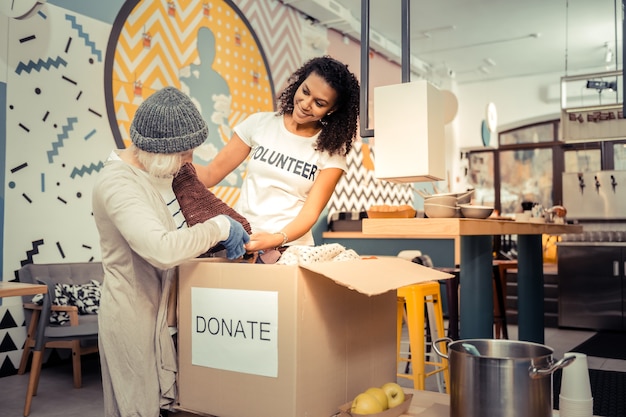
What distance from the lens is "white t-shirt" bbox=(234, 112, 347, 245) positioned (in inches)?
77.0

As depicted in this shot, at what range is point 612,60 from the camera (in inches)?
352

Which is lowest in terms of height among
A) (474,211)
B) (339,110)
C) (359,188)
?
(474,211)

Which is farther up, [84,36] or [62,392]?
[84,36]

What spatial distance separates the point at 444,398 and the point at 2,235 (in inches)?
138

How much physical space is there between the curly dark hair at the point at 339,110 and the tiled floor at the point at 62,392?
6.89ft

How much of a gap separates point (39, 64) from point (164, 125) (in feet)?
11.1

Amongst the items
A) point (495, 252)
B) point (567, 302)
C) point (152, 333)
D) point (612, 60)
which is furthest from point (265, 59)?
point (612, 60)

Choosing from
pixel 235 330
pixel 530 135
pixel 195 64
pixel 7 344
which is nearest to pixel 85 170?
pixel 7 344

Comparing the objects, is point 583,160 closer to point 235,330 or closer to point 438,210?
point 438,210

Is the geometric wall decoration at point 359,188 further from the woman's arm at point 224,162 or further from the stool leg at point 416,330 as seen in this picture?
the woman's arm at point 224,162

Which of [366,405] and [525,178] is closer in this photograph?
[366,405]

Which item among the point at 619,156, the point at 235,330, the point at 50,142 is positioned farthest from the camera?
the point at 619,156

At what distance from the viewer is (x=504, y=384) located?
35.8 inches

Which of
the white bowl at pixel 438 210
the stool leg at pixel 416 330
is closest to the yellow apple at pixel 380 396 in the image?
the white bowl at pixel 438 210
